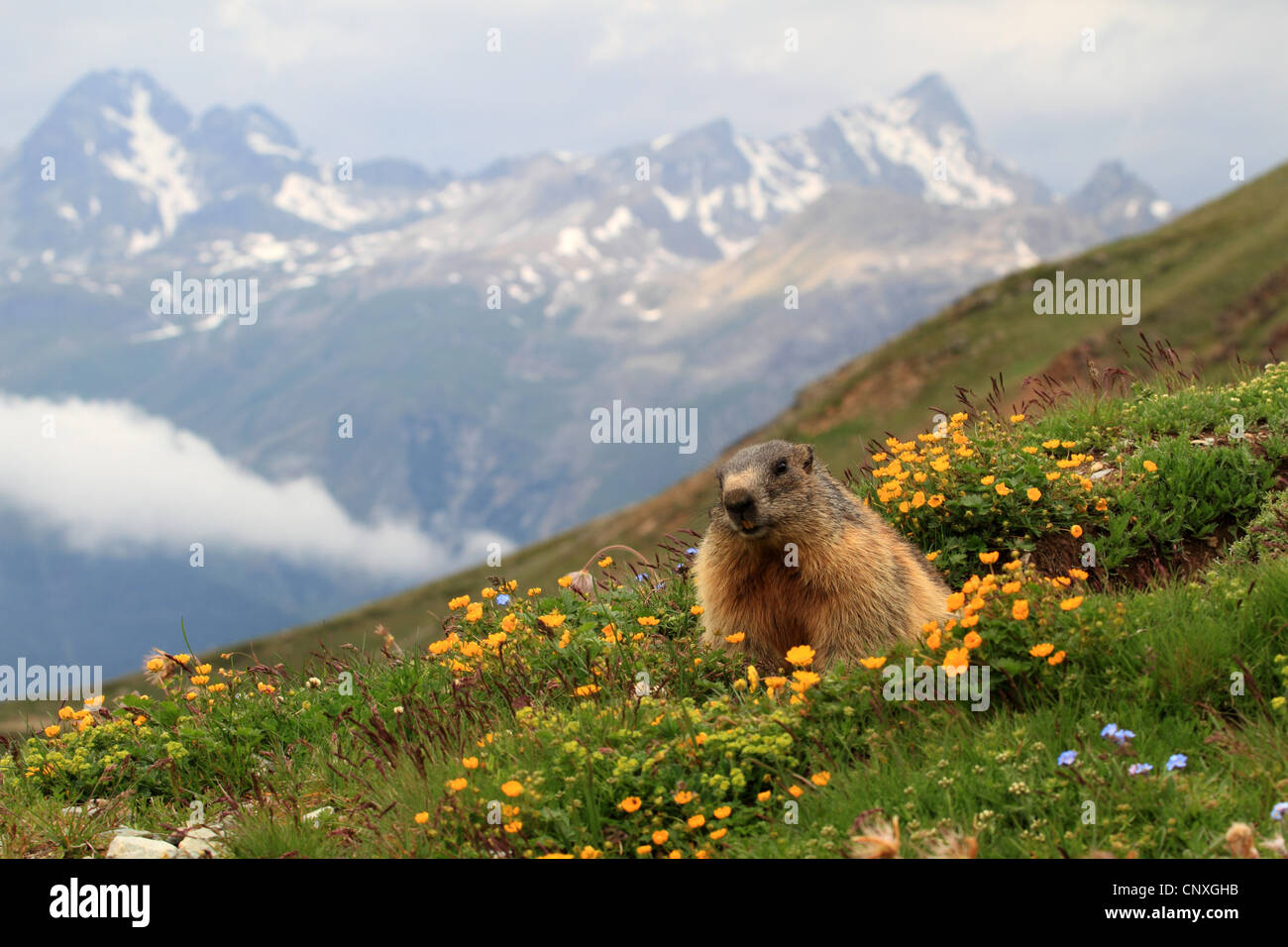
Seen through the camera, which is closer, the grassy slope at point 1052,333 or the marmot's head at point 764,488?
the marmot's head at point 764,488

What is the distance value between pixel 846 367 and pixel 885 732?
11755 centimetres

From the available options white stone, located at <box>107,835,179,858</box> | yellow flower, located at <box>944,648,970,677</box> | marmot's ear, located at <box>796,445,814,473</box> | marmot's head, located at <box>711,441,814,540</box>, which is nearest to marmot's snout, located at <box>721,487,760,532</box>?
marmot's head, located at <box>711,441,814,540</box>

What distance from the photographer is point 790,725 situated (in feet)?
20.7

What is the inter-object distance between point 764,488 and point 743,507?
0.33 m

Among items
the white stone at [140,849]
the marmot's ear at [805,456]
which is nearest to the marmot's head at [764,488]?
the marmot's ear at [805,456]

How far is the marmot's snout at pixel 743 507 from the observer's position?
306 inches

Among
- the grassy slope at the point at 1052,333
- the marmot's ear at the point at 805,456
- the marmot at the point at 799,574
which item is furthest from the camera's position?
the grassy slope at the point at 1052,333

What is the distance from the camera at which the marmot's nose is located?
776 cm

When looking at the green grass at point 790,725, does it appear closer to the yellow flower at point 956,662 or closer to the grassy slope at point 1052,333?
the yellow flower at point 956,662

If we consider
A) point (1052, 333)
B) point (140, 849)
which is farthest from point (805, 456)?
point (1052, 333)

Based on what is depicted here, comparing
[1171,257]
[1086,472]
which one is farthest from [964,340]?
[1086,472]

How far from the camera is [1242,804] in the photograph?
497 centimetres

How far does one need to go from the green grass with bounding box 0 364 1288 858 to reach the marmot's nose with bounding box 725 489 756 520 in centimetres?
113

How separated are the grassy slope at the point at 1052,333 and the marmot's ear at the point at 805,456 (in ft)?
196
